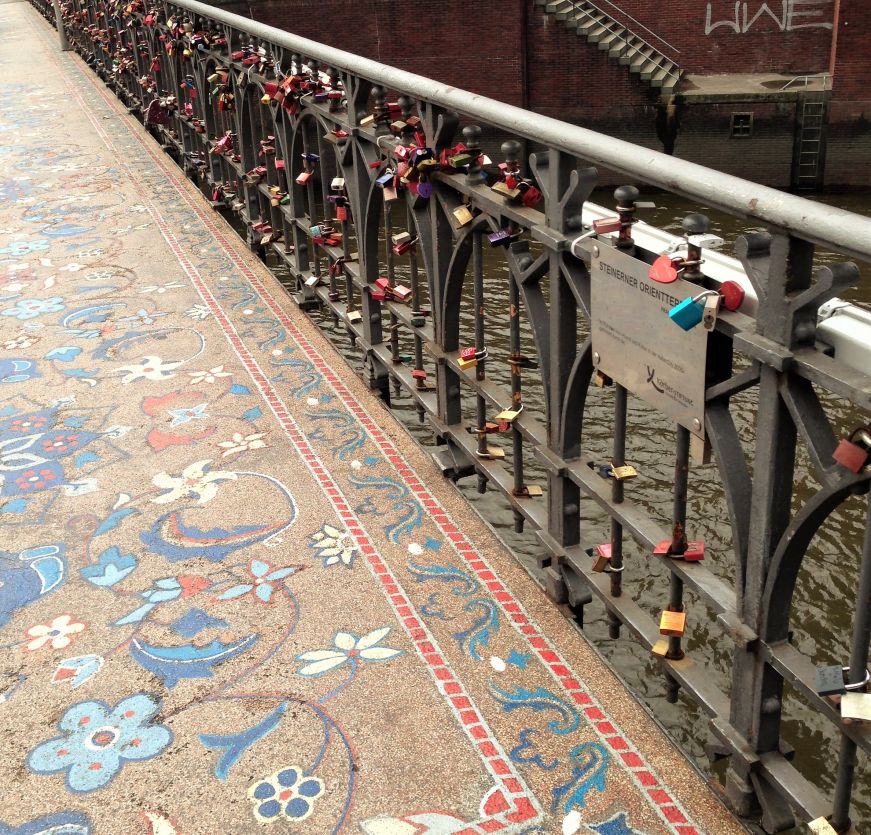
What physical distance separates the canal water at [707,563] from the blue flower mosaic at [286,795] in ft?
2.80

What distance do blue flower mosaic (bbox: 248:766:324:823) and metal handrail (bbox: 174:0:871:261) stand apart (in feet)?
4.82

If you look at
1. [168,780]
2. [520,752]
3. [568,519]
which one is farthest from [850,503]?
[168,780]

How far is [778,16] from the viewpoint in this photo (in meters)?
22.8

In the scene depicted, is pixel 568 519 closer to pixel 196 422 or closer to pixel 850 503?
pixel 196 422

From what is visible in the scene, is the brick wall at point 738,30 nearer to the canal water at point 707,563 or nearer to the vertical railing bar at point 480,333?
the canal water at point 707,563

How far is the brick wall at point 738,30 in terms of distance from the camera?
22.8 metres

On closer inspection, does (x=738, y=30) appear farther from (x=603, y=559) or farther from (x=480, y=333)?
(x=603, y=559)

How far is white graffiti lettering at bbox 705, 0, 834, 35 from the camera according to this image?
22.7 meters

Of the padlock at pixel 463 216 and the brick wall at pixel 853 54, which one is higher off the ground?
the padlock at pixel 463 216

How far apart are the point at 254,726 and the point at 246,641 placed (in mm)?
355

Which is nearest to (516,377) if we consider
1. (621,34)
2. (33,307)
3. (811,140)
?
(33,307)

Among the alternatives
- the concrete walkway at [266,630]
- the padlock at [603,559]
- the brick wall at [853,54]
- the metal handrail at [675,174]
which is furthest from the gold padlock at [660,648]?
the brick wall at [853,54]

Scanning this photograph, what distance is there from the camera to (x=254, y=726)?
2512 mm

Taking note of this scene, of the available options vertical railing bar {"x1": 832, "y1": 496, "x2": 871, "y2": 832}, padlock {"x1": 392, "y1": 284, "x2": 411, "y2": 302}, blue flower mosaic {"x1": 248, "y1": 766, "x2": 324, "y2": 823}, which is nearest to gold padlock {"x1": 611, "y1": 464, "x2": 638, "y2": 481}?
vertical railing bar {"x1": 832, "y1": 496, "x2": 871, "y2": 832}
